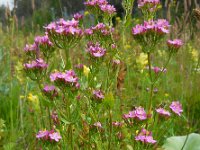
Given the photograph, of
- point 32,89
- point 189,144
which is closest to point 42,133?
point 189,144

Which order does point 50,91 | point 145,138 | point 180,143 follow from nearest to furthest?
1. point 145,138
2. point 50,91
3. point 180,143

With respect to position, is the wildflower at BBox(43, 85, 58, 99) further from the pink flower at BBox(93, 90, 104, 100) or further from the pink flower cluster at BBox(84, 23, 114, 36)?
the pink flower cluster at BBox(84, 23, 114, 36)

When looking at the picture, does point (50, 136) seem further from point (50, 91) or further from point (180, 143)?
point (180, 143)

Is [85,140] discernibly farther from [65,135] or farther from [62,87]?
[62,87]

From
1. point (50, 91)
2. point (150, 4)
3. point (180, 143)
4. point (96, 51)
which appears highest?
point (150, 4)

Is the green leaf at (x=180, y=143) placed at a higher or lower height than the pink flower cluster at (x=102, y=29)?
lower

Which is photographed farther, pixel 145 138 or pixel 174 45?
pixel 174 45

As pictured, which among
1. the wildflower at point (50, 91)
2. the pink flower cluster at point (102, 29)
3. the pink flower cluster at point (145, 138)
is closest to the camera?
the pink flower cluster at point (145, 138)

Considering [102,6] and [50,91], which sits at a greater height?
[102,6]

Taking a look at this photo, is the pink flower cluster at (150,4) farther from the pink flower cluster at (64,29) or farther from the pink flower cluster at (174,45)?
the pink flower cluster at (64,29)

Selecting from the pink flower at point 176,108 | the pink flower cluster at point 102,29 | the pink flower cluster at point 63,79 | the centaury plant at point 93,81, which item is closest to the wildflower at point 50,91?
the centaury plant at point 93,81

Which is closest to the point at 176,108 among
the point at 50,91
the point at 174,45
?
the point at 174,45
